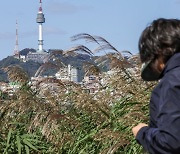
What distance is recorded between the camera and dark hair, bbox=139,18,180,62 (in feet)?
9.93

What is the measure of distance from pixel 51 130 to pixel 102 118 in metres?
0.60

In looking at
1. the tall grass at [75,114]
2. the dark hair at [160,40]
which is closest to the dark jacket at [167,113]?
the dark hair at [160,40]

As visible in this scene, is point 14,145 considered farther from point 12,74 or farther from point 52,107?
point 12,74

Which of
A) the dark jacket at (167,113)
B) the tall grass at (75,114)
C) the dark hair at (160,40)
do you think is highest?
the dark hair at (160,40)

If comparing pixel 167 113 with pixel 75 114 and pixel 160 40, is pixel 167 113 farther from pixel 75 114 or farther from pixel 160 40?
pixel 75 114

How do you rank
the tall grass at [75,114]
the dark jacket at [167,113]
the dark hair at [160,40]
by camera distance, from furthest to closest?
Answer: the tall grass at [75,114] < the dark hair at [160,40] < the dark jacket at [167,113]

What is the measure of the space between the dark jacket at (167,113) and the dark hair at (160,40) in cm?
6

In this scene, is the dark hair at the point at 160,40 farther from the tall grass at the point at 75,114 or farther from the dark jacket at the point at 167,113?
the tall grass at the point at 75,114

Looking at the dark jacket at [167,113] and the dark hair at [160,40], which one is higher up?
the dark hair at [160,40]

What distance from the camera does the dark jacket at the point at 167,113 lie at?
2869mm

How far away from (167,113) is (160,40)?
359mm

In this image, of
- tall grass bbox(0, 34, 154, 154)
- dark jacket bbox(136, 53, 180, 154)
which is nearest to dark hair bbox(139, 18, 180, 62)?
dark jacket bbox(136, 53, 180, 154)

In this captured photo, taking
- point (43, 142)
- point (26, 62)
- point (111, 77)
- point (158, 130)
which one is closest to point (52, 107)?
point (43, 142)

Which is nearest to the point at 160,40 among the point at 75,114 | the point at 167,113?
the point at 167,113
